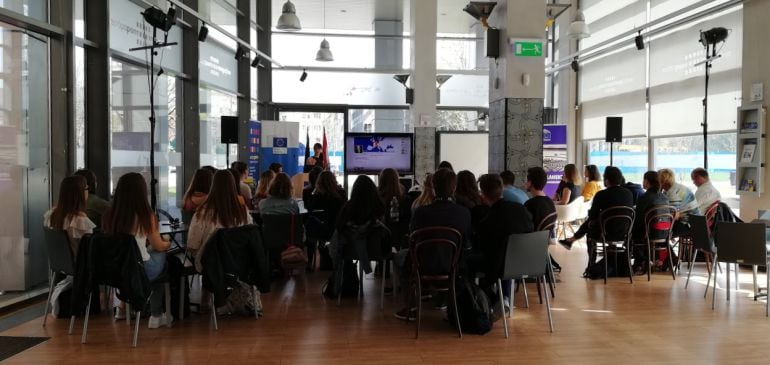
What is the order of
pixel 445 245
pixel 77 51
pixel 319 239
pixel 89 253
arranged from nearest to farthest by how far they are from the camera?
pixel 89 253 < pixel 445 245 < pixel 77 51 < pixel 319 239

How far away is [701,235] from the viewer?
5.93m

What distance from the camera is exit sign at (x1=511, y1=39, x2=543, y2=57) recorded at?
7.26 metres

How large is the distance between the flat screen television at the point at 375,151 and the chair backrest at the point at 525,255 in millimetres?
4926

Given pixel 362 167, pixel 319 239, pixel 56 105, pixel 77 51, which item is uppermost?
pixel 77 51

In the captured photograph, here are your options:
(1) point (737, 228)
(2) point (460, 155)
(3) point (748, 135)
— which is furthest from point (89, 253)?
(2) point (460, 155)

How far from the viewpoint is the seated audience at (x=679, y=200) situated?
743 centimetres

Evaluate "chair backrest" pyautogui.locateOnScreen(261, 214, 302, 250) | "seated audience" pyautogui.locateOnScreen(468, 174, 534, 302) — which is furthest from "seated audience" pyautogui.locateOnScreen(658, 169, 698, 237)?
"chair backrest" pyautogui.locateOnScreen(261, 214, 302, 250)

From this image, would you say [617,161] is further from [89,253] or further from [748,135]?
[89,253]

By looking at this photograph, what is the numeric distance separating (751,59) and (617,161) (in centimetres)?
476

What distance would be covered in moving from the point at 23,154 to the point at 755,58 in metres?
8.53

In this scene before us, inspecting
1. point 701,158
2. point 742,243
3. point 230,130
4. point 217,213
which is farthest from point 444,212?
point 701,158

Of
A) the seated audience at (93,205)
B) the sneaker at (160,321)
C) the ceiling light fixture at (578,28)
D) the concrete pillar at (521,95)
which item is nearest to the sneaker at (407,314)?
the sneaker at (160,321)

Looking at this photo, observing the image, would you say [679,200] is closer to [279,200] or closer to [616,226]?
[616,226]

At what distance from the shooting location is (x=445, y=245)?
4461 mm
